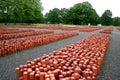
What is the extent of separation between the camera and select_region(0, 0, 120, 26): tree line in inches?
1806

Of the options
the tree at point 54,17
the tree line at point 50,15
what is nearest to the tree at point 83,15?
the tree line at point 50,15


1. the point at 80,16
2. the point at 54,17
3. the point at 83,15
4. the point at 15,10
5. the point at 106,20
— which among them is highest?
the point at 15,10

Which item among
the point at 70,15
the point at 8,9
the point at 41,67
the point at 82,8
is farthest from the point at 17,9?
the point at 41,67

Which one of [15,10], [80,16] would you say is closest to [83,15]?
[80,16]

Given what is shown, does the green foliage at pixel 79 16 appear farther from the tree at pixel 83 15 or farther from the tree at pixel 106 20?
the tree at pixel 106 20

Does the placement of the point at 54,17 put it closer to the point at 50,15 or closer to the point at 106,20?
the point at 50,15

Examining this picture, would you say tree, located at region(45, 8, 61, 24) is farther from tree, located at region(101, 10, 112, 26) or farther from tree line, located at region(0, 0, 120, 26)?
tree, located at region(101, 10, 112, 26)

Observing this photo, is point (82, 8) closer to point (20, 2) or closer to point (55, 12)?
point (55, 12)

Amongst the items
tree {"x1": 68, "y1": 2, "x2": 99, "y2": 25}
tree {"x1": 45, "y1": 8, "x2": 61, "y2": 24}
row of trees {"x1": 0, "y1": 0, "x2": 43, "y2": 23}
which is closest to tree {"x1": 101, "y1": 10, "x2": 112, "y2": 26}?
tree {"x1": 68, "y1": 2, "x2": 99, "y2": 25}

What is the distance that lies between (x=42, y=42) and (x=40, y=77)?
7.89m

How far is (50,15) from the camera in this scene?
270ft

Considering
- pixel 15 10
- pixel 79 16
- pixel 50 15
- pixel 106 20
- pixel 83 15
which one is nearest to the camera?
pixel 15 10

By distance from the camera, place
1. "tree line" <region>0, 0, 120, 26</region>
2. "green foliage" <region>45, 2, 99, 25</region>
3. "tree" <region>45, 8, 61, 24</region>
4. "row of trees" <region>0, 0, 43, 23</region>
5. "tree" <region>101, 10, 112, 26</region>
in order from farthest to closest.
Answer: "tree" <region>101, 10, 112, 26</region>
"tree" <region>45, 8, 61, 24</region>
"green foliage" <region>45, 2, 99, 25</region>
"tree line" <region>0, 0, 120, 26</region>
"row of trees" <region>0, 0, 43, 23</region>

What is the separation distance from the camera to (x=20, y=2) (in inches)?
1880
